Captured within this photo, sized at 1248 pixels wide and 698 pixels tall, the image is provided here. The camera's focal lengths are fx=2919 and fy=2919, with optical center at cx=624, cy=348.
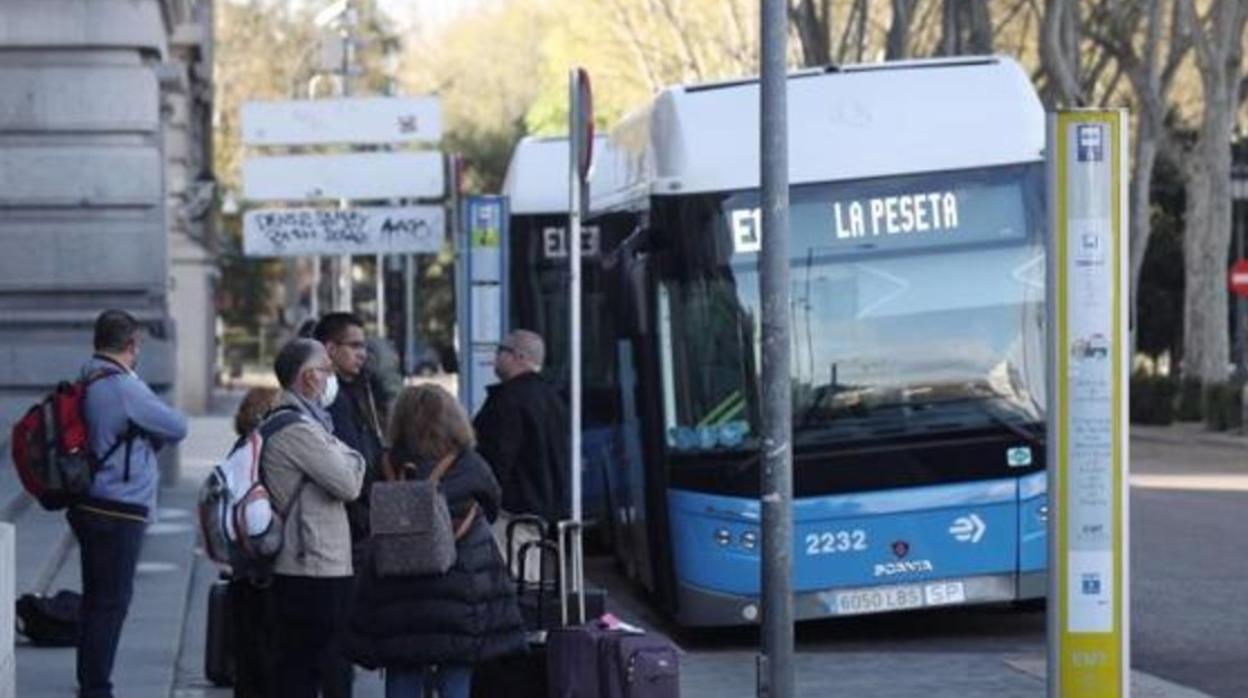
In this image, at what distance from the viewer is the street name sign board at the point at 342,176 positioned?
81.6 feet

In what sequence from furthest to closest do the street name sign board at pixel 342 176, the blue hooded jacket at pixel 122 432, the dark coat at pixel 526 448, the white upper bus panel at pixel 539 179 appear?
the white upper bus panel at pixel 539 179, the street name sign board at pixel 342 176, the dark coat at pixel 526 448, the blue hooded jacket at pixel 122 432

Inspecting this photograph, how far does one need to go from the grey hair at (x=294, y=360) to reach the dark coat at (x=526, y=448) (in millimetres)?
3121

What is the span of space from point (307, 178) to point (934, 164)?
32.3ft

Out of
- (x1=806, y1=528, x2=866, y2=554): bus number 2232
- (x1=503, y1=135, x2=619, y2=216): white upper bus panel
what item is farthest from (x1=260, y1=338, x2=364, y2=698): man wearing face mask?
(x1=503, y1=135, x2=619, y2=216): white upper bus panel

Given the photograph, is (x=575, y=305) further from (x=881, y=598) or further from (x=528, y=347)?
(x=881, y=598)

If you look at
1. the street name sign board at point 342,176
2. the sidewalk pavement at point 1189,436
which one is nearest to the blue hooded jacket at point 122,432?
the street name sign board at point 342,176

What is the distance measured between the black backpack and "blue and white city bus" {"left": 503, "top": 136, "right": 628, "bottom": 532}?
519cm

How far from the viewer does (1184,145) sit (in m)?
56.0

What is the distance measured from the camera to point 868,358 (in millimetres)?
15992

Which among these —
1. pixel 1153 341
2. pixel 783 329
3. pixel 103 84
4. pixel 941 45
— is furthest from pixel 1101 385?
pixel 1153 341

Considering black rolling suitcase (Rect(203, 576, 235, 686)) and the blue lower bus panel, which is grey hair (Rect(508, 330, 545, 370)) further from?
the blue lower bus panel

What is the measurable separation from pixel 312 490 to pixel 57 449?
1734mm

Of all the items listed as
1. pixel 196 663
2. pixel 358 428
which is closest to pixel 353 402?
pixel 358 428

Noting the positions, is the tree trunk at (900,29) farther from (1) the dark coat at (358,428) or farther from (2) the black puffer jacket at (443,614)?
(2) the black puffer jacket at (443,614)
